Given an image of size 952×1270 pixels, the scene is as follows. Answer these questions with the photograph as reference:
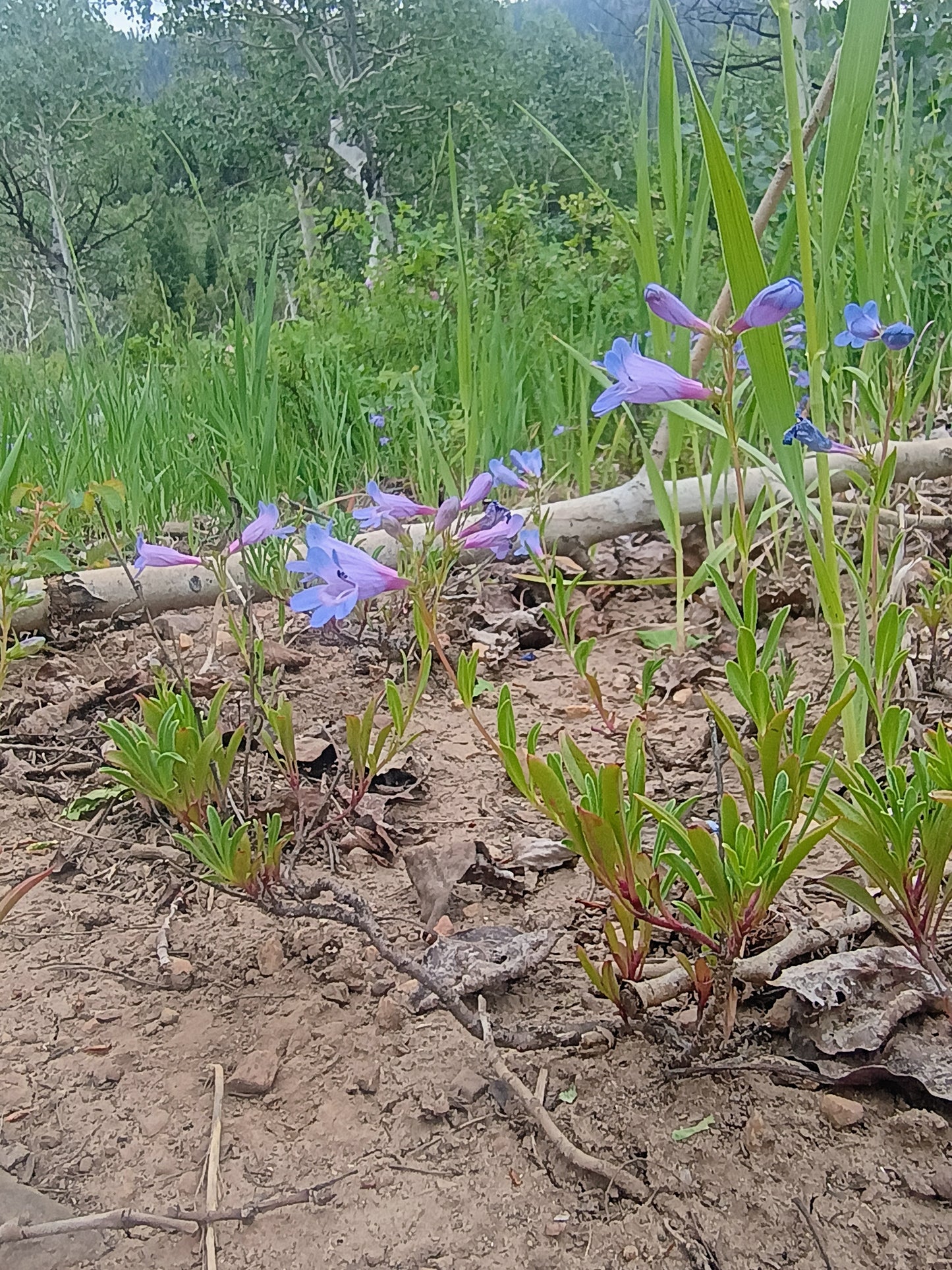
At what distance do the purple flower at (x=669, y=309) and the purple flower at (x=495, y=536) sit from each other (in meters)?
0.42

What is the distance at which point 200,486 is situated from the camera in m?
2.88

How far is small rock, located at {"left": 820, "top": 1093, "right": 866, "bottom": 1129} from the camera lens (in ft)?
2.26

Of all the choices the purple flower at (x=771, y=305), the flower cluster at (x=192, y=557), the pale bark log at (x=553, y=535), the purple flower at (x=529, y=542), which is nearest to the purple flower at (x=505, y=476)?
the purple flower at (x=529, y=542)

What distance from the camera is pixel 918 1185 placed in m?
0.64

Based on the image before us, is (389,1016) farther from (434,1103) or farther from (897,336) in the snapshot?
(897,336)

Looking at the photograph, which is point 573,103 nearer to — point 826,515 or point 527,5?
point 527,5

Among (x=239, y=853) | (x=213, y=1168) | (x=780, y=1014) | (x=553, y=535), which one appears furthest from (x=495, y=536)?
(x=553, y=535)

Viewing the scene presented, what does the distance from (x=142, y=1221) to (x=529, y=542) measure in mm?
1232

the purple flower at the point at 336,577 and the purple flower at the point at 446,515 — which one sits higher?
the purple flower at the point at 446,515

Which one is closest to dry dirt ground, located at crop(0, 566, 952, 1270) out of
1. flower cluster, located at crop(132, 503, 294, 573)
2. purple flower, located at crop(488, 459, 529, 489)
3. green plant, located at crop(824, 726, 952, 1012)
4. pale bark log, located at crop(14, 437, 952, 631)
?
green plant, located at crop(824, 726, 952, 1012)

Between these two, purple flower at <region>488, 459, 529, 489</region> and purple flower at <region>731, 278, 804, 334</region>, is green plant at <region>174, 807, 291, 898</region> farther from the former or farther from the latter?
purple flower at <region>488, 459, 529, 489</region>

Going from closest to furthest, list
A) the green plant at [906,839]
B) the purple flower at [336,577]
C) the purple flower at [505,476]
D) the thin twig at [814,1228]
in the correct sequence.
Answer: the thin twig at [814,1228] → the green plant at [906,839] → the purple flower at [336,577] → the purple flower at [505,476]

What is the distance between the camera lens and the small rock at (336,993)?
894 millimetres

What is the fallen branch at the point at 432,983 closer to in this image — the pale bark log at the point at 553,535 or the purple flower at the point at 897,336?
the purple flower at the point at 897,336
